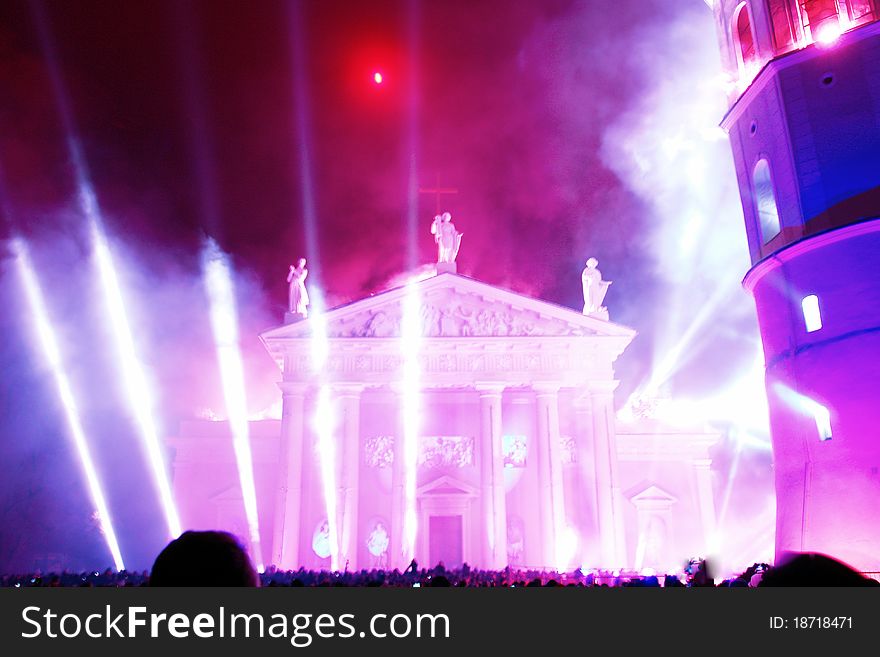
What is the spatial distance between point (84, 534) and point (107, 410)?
6.22m

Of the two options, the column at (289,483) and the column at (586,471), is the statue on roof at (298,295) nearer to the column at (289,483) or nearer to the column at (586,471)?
the column at (289,483)

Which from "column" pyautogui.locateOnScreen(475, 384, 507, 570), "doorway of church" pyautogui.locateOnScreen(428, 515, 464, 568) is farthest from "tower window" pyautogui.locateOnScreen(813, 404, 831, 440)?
"doorway of church" pyautogui.locateOnScreen(428, 515, 464, 568)

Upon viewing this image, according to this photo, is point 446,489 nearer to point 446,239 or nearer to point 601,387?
point 601,387

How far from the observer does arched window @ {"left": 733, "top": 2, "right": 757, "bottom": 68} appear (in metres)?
23.1

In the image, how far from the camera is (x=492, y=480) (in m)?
29.0

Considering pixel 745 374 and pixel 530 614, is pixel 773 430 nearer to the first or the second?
pixel 530 614

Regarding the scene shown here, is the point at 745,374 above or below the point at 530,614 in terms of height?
above

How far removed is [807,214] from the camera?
757 inches

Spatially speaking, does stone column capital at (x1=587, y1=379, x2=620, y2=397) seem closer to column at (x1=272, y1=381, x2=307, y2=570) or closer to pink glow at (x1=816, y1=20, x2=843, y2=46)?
column at (x1=272, y1=381, x2=307, y2=570)

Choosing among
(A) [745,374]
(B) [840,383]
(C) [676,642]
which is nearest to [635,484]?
(A) [745,374]


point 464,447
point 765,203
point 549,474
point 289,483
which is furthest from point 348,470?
point 765,203

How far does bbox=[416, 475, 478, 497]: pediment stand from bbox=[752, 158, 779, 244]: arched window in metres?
15.7

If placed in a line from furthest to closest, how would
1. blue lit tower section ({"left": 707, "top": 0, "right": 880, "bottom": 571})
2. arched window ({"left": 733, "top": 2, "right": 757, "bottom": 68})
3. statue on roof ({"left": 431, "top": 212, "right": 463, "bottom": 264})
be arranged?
statue on roof ({"left": 431, "top": 212, "right": 463, "bottom": 264}) → arched window ({"left": 733, "top": 2, "right": 757, "bottom": 68}) → blue lit tower section ({"left": 707, "top": 0, "right": 880, "bottom": 571})

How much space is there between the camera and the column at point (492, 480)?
28.0m
